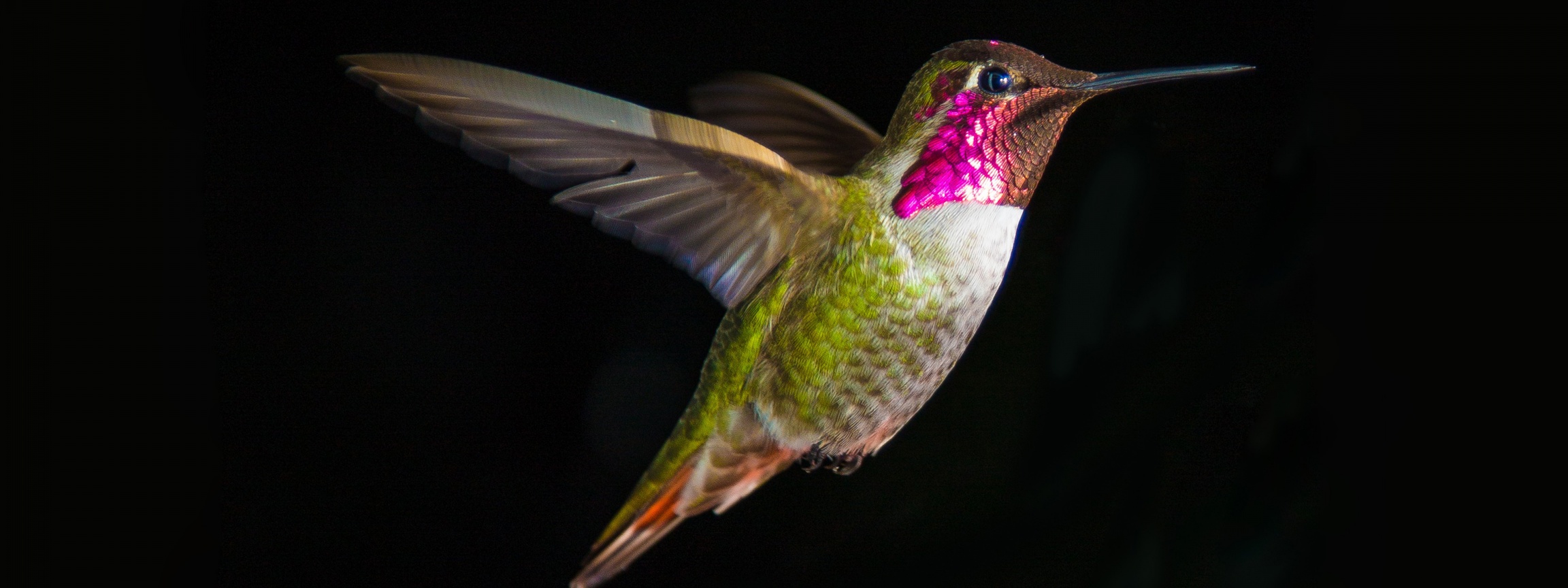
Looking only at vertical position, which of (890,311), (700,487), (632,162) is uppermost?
(632,162)

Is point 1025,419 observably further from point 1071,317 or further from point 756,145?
point 756,145

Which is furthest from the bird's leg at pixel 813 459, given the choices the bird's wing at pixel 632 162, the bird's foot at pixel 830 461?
the bird's wing at pixel 632 162

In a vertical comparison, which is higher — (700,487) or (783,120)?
(783,120)

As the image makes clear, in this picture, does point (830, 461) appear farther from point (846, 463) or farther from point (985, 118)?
point (985, 118)

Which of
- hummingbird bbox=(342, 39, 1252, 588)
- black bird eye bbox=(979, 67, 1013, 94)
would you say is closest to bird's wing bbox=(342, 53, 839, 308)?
hummingbird bbox=(342, 39, 1252, 588)

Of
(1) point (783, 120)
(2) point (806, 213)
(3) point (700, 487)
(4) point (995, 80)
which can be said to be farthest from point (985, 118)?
(3) point (700, 487)

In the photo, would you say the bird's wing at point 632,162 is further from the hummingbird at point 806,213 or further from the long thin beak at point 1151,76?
the long thin beak at point 1151,76

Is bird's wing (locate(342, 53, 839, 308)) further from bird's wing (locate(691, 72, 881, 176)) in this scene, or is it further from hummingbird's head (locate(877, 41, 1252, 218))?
bird's wing (locate(691, 72, 881, 176))
